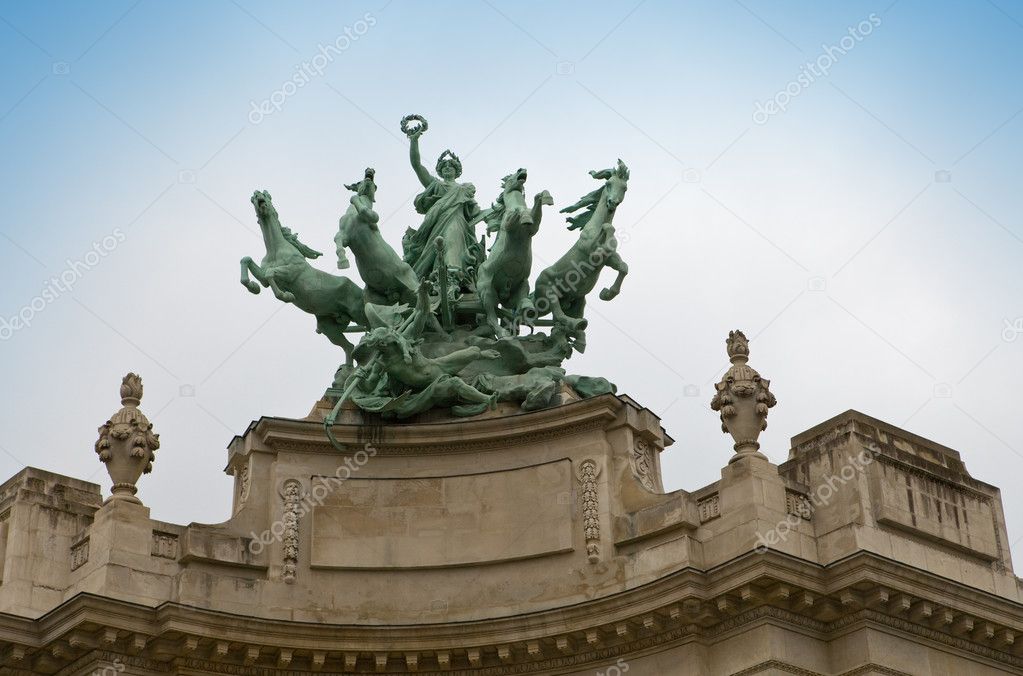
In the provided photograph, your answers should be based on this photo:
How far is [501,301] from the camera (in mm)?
31984

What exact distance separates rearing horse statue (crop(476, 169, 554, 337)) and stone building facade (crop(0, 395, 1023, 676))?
2068mm

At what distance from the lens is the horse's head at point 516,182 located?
32.4m

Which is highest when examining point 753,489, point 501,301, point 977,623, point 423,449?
point 501,301

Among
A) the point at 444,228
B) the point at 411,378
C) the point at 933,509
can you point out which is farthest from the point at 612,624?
the point at 444,228

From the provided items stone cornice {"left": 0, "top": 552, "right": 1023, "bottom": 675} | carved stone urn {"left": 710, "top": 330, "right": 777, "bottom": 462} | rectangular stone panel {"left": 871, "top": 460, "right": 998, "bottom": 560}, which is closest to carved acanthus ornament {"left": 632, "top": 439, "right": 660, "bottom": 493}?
carved stone urn {"left": 710, "top": 330, "right": 777, "bottom": 462}

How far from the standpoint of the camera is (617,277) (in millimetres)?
31812

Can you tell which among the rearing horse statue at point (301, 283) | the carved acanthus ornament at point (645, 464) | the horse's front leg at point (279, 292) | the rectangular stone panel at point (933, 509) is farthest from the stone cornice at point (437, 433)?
the rectangular stone panel at point (933, 509)

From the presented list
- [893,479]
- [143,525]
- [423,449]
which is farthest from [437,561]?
[893,479]

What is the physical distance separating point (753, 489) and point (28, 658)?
1010 centimetres

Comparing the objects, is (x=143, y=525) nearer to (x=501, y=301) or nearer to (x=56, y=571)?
(x=56, y=571)

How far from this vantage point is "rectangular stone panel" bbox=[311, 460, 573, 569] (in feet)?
96.0

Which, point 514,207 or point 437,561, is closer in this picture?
point 437,561

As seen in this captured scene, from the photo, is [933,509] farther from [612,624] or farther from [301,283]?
[301,283]

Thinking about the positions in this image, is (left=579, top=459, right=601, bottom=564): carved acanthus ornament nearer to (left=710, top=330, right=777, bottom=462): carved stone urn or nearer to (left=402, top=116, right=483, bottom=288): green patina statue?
(left=710, top=330, right=777, bottom=462): carved stone urn
